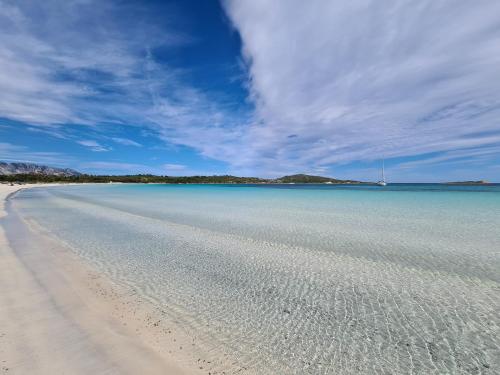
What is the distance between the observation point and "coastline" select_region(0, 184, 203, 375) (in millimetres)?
3102

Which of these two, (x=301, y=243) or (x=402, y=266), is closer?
(x=402, y=266)

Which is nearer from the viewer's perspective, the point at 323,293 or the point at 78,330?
the point at 78,330

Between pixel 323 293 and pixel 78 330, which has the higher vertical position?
pixel 78 330

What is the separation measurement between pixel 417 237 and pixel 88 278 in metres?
12.2

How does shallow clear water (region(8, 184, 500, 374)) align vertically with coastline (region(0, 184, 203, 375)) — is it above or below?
below

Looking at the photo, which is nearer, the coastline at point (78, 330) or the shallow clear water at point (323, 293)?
the coastline at point (78, 330)

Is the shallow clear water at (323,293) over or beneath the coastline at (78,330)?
beneath

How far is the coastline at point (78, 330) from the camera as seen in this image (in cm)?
310

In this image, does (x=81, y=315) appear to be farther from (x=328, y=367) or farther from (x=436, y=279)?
(x=436, y=279)

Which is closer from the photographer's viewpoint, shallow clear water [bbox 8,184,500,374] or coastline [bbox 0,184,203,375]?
coastline [bbox 0,184,203,375]

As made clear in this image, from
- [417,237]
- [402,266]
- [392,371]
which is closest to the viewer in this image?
[392,371]

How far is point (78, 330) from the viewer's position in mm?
3818

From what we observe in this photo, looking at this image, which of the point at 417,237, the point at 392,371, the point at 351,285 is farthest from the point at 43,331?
the point at 417,237

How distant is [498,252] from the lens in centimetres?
845
